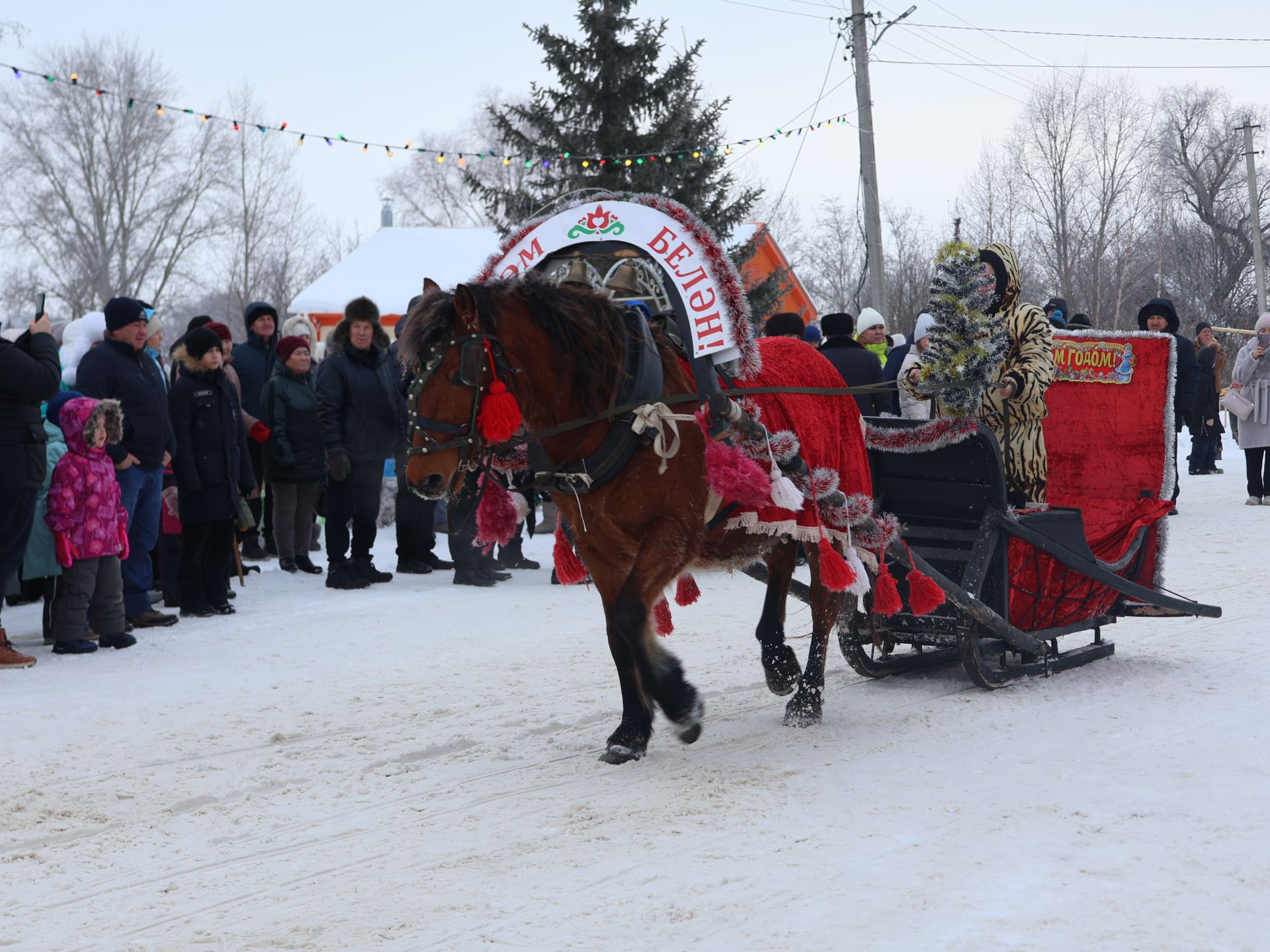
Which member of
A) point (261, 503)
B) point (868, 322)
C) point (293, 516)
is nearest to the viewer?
point (293, 516)

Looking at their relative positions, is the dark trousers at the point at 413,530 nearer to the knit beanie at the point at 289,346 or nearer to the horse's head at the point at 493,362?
the knit beanie at the point at 289,346

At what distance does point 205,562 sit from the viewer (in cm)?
881

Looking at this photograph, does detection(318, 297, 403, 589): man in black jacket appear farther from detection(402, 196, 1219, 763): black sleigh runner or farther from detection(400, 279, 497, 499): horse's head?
detection(400, 279, 497, 499): horse's head

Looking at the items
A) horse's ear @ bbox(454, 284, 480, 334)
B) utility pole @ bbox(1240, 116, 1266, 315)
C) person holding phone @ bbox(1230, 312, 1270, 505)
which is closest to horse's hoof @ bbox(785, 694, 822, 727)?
horse's ear @ bbox(454, 284, 480, 334)

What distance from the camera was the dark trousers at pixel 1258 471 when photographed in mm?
13906

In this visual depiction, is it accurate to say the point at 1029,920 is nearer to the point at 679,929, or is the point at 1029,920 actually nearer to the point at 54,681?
the point at 679,929

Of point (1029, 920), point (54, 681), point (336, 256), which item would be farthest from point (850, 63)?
point (336, 256)

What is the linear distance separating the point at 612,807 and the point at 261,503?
810cm

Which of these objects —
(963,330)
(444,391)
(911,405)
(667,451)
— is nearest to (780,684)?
(667,451)

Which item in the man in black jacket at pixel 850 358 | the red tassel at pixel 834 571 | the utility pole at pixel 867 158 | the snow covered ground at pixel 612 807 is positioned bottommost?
the snow covered ground at pixel 612 807

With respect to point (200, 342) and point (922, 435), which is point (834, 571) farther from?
point (200, 342)

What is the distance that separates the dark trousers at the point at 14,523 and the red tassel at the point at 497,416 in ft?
12.3

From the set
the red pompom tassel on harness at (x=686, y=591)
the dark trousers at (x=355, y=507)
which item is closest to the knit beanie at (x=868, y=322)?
the dark trousers at (x=355, y=507)

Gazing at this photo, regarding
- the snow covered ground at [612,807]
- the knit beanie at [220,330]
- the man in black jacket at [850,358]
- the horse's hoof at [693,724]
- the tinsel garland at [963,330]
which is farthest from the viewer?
the man in black jacket at [850,358]
